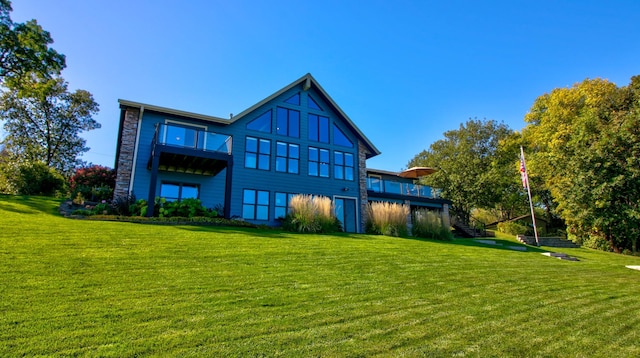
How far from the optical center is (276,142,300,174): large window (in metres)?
17.2

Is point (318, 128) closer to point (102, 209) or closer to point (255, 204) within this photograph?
point (255, 204)

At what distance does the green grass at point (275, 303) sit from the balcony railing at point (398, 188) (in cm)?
1212

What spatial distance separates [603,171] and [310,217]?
48.8 ft

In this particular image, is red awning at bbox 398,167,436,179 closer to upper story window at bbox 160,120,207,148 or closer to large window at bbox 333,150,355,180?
large window at bbox 333,150,355,180

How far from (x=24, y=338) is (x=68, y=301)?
0.92 meters

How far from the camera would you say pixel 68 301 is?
13.1 ft

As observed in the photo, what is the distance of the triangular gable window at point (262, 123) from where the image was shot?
1705cm

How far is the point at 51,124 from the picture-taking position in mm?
27250

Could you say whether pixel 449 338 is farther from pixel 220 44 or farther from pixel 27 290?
pixel 220 44

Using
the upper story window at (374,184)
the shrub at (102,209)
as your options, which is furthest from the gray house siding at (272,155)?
the shrub at (102,209)

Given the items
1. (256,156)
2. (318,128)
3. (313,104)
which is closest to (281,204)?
(256,156)

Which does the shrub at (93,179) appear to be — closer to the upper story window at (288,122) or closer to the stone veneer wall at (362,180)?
the upper story window at (288,122)

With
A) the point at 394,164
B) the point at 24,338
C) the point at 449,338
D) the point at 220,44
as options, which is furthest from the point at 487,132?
the point at 24,338

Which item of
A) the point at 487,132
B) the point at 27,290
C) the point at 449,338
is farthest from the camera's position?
the point at 487,132
